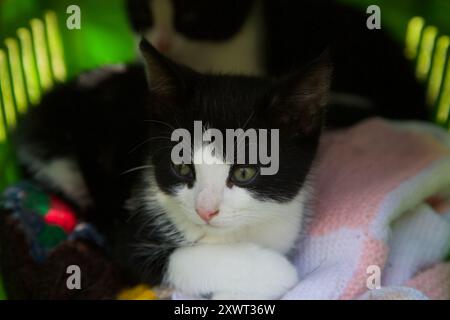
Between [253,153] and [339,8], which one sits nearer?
[253,153]

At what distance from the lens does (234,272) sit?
1.23 m

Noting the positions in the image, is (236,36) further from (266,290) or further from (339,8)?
(266,290)

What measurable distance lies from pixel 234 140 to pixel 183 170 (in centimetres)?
14

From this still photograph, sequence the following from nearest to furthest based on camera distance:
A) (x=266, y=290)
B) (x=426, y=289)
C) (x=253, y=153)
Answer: (x=253, y=153), (x=266, y=290), (x=426, y=289)

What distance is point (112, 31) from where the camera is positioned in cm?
230

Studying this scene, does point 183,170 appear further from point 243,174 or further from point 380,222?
point 380,222

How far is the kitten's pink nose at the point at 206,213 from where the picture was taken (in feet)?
3.57

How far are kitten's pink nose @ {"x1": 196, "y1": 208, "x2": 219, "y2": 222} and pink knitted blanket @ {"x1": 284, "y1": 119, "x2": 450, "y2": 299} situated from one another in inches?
12.2

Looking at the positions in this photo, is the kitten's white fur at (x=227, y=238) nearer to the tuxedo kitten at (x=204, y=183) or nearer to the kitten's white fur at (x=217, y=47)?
the tuxedo kitten at (x=204, y=183)

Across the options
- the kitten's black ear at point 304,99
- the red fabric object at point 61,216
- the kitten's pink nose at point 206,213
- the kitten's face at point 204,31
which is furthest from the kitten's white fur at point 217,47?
the kitten's pink nose at point 206,213

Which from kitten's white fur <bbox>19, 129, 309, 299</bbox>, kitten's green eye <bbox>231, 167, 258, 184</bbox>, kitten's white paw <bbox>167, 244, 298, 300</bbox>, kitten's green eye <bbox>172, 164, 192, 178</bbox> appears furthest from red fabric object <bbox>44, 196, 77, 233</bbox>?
kitten's green eye <bbox>231, 167, 258, 184</bbox>

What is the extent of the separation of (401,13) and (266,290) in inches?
53.4

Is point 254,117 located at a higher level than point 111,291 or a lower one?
higher

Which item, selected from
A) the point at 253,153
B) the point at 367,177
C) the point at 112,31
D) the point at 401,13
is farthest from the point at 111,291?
the point at 401,13
